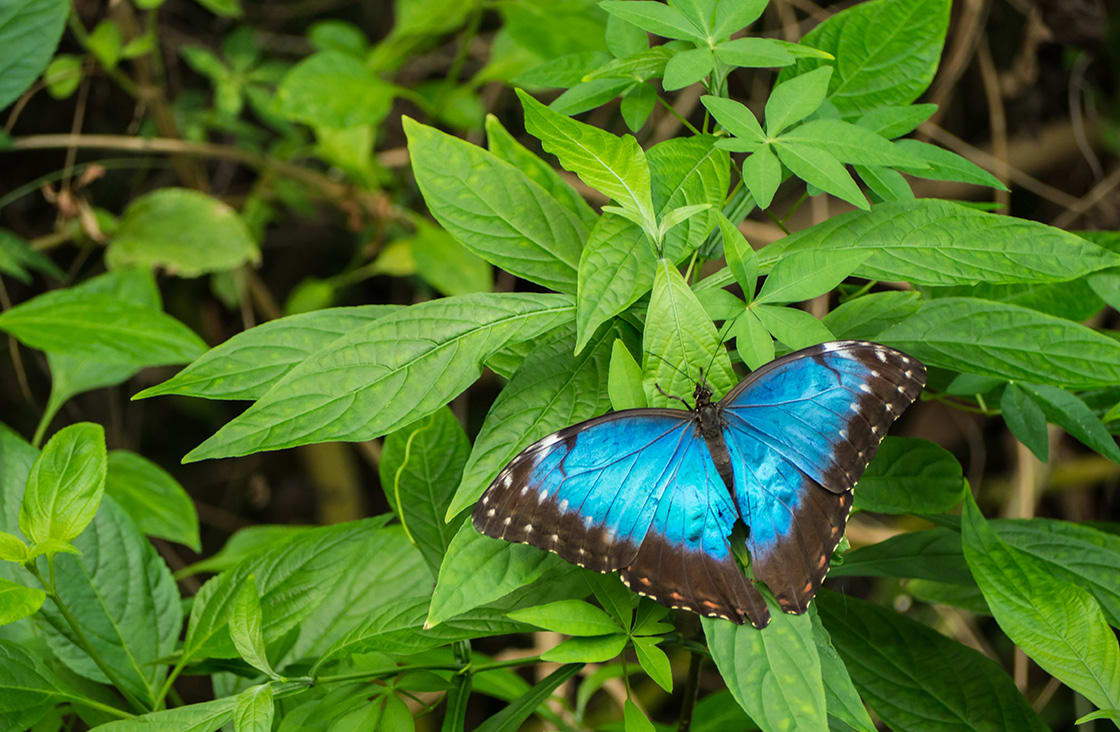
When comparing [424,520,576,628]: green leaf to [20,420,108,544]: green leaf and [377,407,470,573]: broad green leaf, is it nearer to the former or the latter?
[377,407,470,573]: broad green leaf


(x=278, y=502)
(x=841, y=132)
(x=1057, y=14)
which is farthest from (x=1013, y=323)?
(x=278, y=502)

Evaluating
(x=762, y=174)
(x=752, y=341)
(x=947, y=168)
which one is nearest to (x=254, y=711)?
(x=752, y=341)

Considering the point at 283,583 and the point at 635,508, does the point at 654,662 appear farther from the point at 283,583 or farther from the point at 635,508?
the point at 283,583

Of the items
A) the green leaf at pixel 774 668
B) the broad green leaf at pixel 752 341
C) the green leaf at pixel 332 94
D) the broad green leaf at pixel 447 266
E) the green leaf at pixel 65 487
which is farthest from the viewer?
the broad green leaf at pixel 447 266

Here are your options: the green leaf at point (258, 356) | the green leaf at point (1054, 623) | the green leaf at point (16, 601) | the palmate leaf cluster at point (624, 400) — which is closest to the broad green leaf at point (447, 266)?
the palmate leaf cluster at point (624, 400)

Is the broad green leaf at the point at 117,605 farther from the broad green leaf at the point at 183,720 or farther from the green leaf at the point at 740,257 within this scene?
the green leaf at the point at 740,257

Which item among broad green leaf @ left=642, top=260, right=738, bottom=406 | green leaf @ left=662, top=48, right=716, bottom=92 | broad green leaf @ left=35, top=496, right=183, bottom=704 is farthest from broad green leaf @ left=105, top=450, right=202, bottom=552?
green leaf @ left=662, top=48, right=716, bottom=92

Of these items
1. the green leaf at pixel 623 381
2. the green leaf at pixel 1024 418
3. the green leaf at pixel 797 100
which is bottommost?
the green leaf at pixel 1024 418
